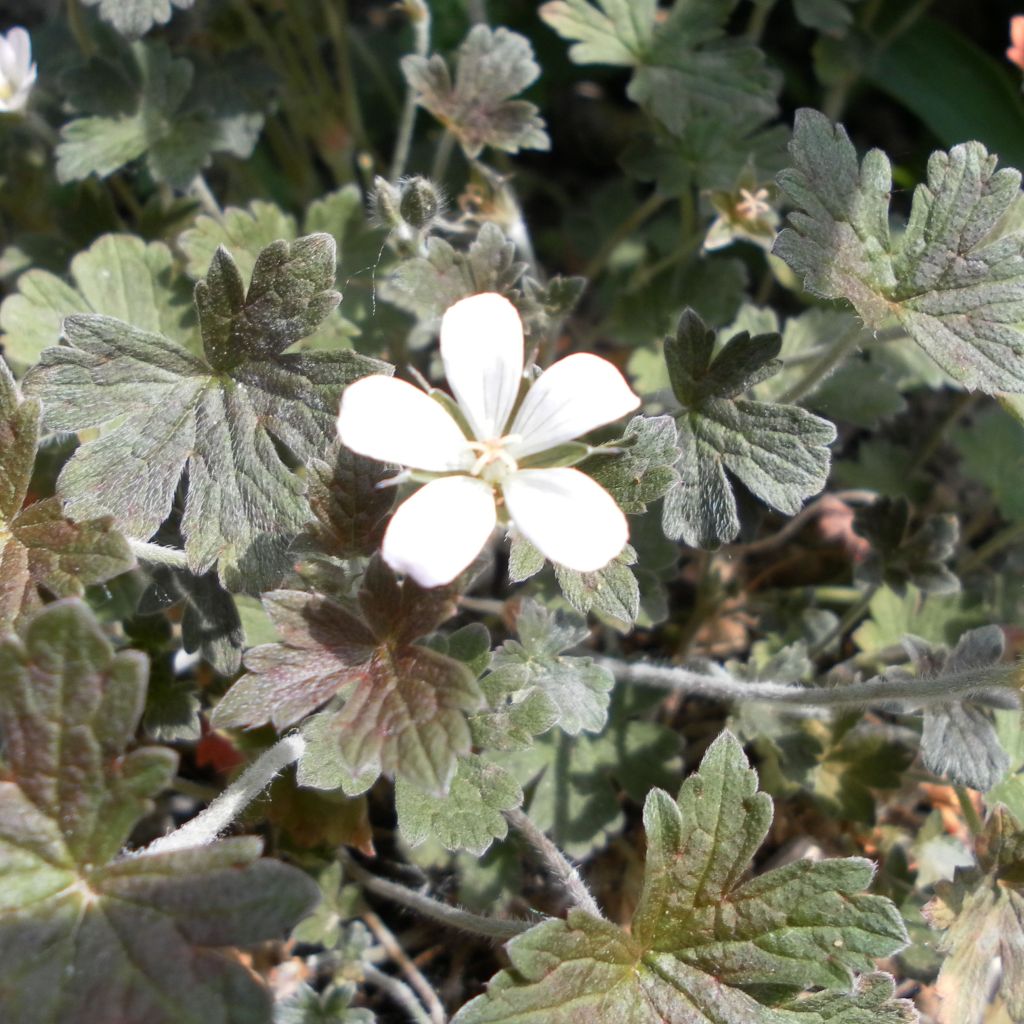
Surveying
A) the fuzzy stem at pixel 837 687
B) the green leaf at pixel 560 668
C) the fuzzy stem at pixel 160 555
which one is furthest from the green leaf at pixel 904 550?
the fuzzy stem at pixel 160 555

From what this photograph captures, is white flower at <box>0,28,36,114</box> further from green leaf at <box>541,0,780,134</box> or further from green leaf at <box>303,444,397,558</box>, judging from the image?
green leaf at <box>303,444,397,558</box>

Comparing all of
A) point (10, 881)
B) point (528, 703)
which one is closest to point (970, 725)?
point (528, 703)

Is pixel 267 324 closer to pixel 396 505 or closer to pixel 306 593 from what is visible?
pixel 396 505

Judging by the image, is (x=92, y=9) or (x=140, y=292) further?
(x=92, y=9)

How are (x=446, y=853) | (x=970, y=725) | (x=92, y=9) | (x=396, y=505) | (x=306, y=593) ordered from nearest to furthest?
(x=306, y=593) < (x=396, y=505) < (x=970, y=725) < (x=446, y=853) < (x=92, y=9)

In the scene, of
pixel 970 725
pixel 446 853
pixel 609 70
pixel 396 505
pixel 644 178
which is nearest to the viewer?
pixel 396 505

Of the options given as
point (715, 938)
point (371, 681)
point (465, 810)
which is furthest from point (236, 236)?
point (715, 938)
